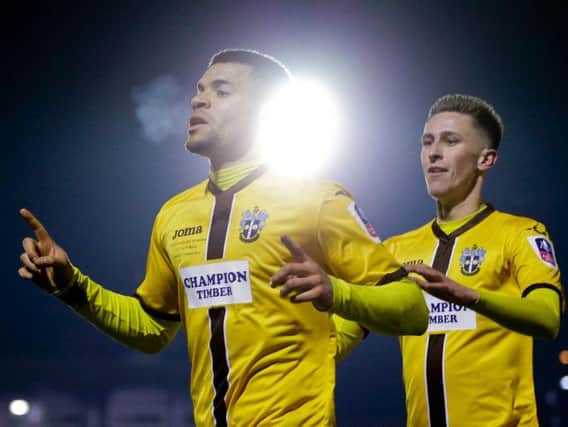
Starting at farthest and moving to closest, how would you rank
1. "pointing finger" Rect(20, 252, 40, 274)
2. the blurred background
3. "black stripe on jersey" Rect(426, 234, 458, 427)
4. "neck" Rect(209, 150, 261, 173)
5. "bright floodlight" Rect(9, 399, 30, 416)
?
"bright floodlight" Rect(9, 399, 30, 416)
the blurred background
"black stripe on jersey" Rect(426, 234, 458, 427)
"neck" Rect(209, 150, 261, 173)
"pointing finger" Rect(20, 252, 40, 274)

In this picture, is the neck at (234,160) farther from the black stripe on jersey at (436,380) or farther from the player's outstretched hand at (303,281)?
the black stripe on jersey at (436,380)

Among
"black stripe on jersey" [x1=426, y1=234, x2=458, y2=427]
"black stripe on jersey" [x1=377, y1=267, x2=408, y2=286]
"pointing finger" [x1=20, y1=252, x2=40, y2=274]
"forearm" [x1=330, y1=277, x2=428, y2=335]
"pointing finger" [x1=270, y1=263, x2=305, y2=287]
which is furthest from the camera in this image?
"black stripe on jersey" [x1=426, y1=234, x2=458, y2=427]

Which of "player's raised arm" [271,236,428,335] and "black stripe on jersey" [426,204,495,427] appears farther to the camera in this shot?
"black stripe on jersey" [426,204,495,427]

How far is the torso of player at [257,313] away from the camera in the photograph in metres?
2.06

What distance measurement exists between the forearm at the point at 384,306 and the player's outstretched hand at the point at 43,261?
0.74 m

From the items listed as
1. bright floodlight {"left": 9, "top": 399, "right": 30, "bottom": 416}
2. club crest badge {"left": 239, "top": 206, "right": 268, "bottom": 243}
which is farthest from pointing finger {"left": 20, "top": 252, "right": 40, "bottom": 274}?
bright floodlight {"left": 9, "top": 399, "right": 30, "bottom": 416}

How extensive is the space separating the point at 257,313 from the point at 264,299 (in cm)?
4

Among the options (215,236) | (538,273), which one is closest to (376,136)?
(538,273)

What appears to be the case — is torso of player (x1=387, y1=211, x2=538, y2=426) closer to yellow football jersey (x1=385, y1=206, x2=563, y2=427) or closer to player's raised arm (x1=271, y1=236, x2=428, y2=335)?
yellow football jersey (x1=385, y1=206, x2=563, y2=427)

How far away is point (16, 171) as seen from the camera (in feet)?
23.0

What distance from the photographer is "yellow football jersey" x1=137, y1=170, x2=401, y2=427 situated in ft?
6.75

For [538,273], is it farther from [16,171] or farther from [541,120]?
[16,171]

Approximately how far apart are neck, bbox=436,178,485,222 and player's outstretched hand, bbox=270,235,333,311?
1.63m

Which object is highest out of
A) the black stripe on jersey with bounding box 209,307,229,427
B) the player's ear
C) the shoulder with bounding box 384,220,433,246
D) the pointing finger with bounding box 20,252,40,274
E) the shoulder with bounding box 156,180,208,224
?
the player's ear
